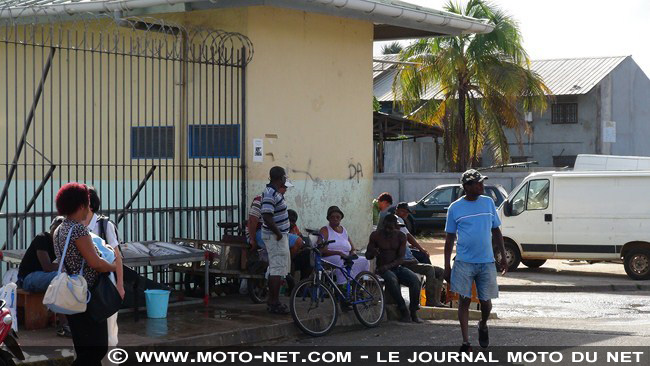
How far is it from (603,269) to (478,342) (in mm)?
11476

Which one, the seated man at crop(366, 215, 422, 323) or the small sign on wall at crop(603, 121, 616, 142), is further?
the small sign on wall at crop(603, 121, 616, 142)

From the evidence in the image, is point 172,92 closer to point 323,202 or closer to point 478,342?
point 323,202

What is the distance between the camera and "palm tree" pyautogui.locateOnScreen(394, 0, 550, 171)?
104ft

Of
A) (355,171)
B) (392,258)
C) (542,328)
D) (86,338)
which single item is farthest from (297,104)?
(86,338)

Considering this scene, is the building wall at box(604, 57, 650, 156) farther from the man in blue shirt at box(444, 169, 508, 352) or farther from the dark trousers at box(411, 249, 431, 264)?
the man in blue shirt at box(444, 169, 508, 352)

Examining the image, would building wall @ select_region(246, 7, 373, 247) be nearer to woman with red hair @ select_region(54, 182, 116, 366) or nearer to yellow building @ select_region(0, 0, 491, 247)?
yellow building @ select_region(0, 0, 491, 247)

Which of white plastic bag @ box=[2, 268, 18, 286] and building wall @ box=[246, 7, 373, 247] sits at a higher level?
building wall @ box=[246, 7, 373, 247]

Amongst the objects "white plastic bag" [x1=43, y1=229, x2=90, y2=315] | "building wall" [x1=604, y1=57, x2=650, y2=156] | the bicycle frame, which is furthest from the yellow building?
"building wall" [x1=604, y1=57, x2=650, y2=156]

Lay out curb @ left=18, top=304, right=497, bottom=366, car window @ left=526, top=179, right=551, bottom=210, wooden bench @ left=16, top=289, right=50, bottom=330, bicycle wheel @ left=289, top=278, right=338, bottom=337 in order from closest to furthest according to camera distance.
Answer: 1. curb @ left=18, top=304, right=497, bottom=366
2. wooden bench @ left=16, top=289, right=50, bottom=330
3. bicycle wheel @ left=289, top=278, right=338, bottom=337
4. car window @ left=526, top=179, right=551, bottom=210

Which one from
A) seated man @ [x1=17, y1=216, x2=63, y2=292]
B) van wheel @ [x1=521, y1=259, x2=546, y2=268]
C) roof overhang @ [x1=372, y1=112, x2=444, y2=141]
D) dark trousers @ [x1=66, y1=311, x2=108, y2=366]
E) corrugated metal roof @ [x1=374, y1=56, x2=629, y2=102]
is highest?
corrugated metal roof @ [x1=374, y1=56, x2=629, y2=102]

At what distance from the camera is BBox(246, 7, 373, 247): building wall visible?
13.8 meters

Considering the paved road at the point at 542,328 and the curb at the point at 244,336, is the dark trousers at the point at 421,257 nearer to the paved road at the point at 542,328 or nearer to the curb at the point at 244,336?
the paved road at the point at 542,328

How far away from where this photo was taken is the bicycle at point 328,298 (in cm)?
1113

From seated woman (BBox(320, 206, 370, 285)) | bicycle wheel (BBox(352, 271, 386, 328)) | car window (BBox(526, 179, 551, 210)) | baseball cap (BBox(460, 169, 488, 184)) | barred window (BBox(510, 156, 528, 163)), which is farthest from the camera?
barred window (BBox(510, 156, 528, 163))
